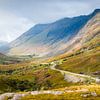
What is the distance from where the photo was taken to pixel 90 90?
5108 inches

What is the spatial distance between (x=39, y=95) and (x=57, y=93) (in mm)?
7633

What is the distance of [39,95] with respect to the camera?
424ft

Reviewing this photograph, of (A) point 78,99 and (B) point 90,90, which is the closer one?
(A) point 78,99

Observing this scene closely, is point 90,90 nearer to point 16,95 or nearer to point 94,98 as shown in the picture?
point 94,98

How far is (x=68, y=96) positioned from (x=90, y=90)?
11.0 meters

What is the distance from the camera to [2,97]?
129000mm

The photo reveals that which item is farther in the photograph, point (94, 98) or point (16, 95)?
point (16, 95)

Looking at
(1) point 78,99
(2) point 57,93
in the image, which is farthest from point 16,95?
(1) point 78,99

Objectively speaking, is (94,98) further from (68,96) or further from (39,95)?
(39,95)

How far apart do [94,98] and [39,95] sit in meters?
23.4

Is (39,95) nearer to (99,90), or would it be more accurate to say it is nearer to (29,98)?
(29,98)

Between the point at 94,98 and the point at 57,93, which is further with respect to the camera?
the point at 57,93

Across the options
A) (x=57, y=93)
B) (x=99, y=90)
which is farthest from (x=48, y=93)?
(x=99, y=90)

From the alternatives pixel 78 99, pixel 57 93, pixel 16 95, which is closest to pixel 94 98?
pixel 78 99
